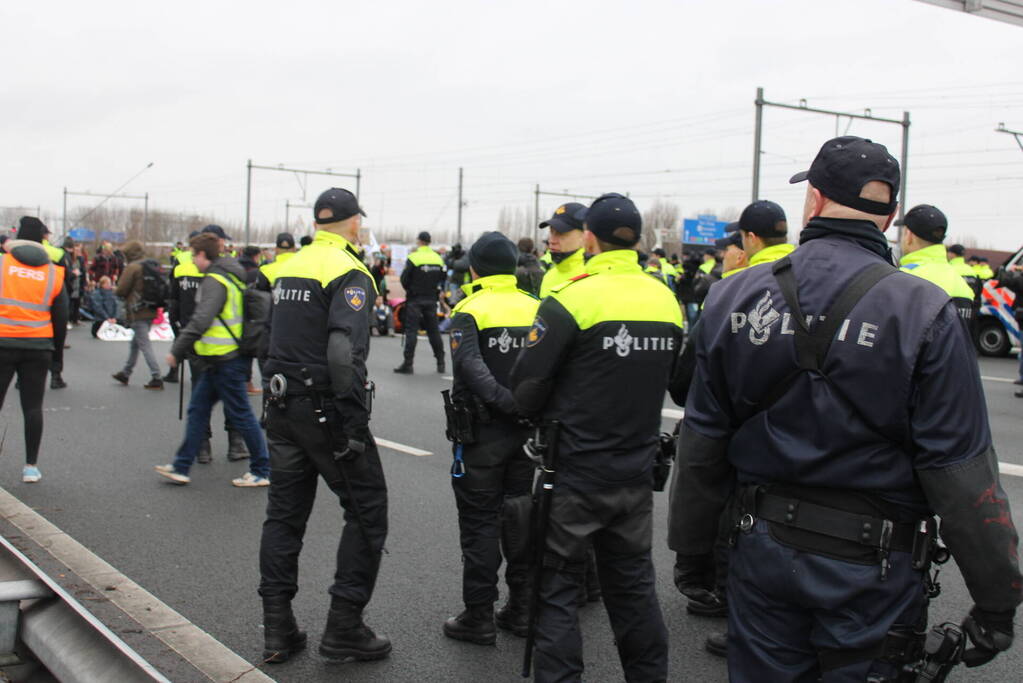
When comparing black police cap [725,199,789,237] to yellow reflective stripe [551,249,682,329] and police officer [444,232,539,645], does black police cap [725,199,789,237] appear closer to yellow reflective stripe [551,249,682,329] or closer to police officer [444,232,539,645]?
police officer [444,232,539,645]

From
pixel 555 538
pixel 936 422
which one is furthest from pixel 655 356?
pixel 936 422

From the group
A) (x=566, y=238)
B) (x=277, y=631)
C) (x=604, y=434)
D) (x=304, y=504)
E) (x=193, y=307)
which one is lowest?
(x=277, y=631)

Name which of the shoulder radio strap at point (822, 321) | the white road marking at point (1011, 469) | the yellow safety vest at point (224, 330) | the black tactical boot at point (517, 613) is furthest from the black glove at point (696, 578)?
the white road marking at point (1011, 469)

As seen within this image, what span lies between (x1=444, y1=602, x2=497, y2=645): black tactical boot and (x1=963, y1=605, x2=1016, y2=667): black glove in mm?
2539

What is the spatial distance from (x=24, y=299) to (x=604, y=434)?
5.17 meters

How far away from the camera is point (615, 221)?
371 cm

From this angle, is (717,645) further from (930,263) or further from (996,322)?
(996,322)

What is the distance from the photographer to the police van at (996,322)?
1797cm

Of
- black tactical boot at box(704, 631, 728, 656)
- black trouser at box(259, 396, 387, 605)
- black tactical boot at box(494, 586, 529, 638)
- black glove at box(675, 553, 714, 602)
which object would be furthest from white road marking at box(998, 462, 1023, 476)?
black trouser at box(259, 396, 387, 605)

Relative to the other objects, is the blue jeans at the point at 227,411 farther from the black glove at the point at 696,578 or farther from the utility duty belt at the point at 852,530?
the utility duty belt at the point at 852,530

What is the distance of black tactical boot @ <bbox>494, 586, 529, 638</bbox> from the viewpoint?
464 centimetres

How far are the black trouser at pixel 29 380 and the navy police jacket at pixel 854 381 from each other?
6.01m

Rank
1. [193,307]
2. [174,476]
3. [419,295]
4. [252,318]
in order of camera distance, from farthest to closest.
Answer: [419,295] → [193,307] → [252,318] → [174,476]

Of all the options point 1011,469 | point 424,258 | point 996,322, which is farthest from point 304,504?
point 996,322
